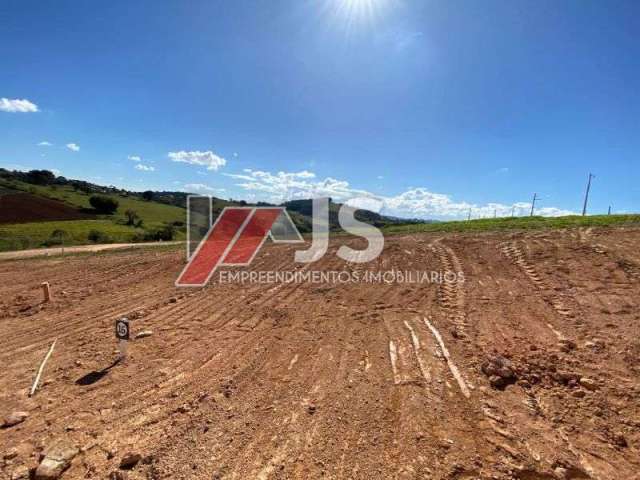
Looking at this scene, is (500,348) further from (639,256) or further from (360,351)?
(639,256)

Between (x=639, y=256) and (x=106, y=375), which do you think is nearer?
(x=106, y=375)

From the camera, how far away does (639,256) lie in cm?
882

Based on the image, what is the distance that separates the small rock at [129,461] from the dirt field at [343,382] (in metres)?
0.06

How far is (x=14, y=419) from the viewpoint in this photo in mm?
3461

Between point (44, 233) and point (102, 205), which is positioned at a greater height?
point (102, 205)

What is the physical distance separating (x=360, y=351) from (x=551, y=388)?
2.37m

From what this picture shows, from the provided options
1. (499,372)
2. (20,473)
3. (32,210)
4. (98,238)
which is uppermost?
(32,210)

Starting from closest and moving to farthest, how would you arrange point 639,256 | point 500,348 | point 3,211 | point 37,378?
point 37,378
point 500,348
point 639,256
point 3,211

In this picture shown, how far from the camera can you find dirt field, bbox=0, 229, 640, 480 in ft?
9.34

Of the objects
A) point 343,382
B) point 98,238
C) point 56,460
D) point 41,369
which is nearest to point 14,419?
point 56,460

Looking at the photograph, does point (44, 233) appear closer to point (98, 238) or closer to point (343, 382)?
point (98, 238)

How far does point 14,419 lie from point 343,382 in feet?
11.7

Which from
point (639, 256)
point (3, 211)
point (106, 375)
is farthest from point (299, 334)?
point (3, 211)

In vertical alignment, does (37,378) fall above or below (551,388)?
below
